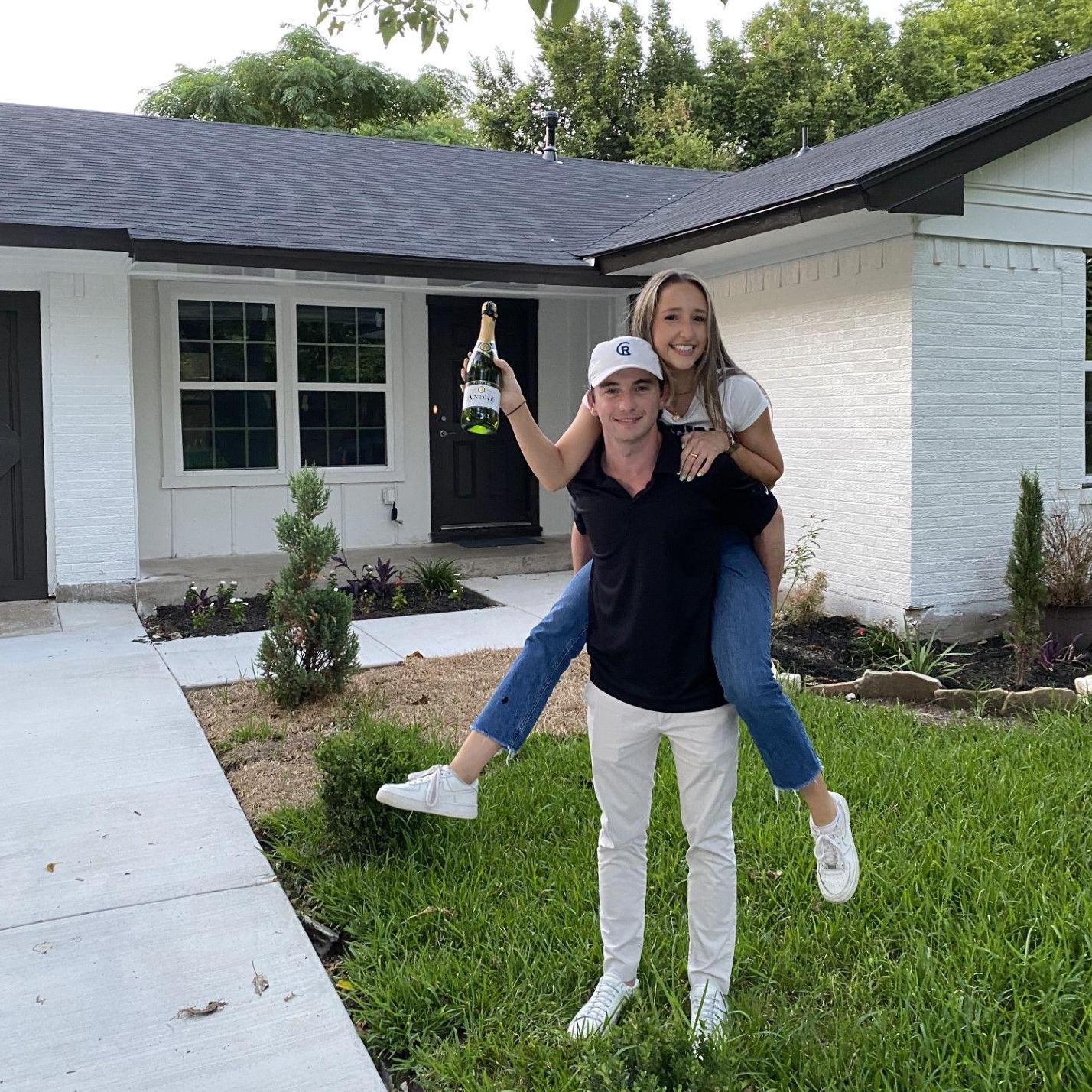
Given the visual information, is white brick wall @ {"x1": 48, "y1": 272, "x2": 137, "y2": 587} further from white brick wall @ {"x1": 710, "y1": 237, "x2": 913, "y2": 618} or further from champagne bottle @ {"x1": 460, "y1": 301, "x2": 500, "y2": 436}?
champagne bottle @ {"x1": 460, "y1": 301, "x2": 500, "y2": 436}

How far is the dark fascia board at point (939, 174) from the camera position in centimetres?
A: 644

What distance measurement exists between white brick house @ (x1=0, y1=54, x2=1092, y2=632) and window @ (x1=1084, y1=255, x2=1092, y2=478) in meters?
0.03

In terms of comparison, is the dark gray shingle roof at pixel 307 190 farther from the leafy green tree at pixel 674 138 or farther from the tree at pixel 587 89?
the tree at pixel 587 89

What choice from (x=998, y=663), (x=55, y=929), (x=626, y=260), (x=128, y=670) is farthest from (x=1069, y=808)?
(x=626, y=260)

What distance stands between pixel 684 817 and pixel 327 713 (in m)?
3.14

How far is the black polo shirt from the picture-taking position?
256 cm

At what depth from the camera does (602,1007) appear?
271 cm

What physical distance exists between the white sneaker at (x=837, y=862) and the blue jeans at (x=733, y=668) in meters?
0.18

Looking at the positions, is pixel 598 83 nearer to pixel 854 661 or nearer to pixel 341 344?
pixel 341 344

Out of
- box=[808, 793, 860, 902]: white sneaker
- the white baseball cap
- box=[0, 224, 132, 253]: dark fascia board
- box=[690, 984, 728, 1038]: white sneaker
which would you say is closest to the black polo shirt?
the white baseball cap

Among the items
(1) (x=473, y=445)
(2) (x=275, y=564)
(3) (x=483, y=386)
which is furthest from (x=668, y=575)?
(1) (x=473, y=445)

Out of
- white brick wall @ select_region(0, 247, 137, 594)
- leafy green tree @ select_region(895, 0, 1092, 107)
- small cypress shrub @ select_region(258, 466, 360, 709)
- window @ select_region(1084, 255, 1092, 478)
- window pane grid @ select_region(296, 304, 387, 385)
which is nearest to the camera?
small cypress shrub @ select_region(258, 466, 360, 709)

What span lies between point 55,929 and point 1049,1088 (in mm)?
2735

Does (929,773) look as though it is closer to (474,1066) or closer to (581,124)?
(474,1066)
